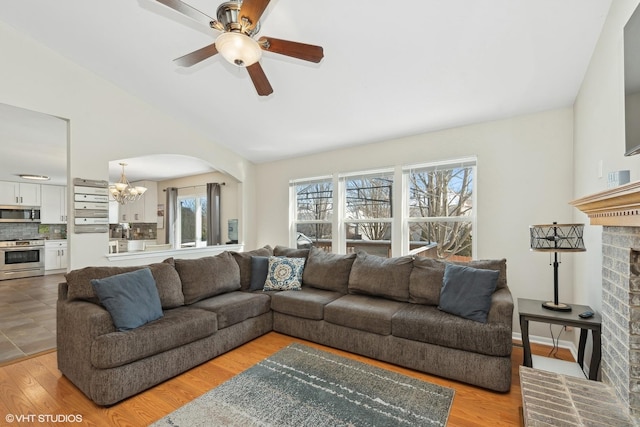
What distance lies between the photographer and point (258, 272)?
146 inches

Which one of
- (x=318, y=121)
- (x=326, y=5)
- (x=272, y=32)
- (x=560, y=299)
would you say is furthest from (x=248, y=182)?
(x=560, y=299)

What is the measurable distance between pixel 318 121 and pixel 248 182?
214cm

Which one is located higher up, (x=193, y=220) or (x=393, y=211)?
(x=393, y=211)

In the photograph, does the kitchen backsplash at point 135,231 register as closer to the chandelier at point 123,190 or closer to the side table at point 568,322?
the chandelier at point 123,190

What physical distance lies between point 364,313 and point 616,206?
1.93 metres

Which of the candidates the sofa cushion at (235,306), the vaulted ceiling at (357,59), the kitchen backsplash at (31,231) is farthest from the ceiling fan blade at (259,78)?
the kitchen backsplash at (31,231)

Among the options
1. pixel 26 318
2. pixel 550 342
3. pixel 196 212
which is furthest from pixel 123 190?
pixel 550 342

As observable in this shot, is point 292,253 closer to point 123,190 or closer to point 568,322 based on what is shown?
point 568,322

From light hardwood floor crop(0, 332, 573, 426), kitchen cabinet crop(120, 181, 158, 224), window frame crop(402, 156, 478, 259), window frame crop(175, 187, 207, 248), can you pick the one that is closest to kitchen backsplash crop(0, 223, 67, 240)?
kitchen cabinet crop(120, 181, 158, 224)

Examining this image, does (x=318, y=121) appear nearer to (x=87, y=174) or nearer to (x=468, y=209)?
(x=468, y=209)

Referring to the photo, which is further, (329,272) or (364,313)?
(329,272)

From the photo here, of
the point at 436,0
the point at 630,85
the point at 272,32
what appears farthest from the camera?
the point at 272,32

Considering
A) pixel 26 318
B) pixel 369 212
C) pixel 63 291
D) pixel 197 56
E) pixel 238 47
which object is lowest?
pixel 26 318

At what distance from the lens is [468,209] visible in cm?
348
